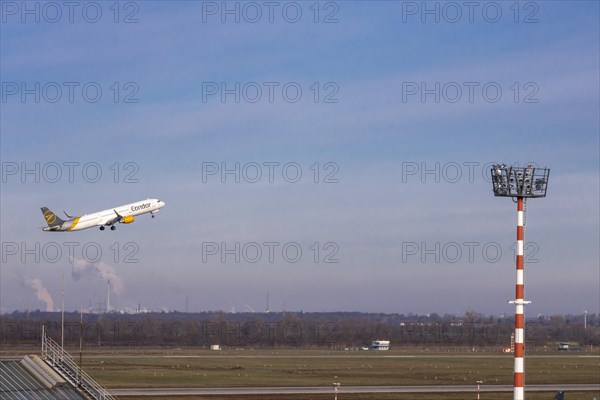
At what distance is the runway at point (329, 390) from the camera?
114875 mm

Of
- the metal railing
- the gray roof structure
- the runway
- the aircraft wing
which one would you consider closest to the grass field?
the runway

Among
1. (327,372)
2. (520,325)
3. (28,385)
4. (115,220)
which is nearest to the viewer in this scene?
(520,325)

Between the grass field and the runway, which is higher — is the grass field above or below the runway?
below

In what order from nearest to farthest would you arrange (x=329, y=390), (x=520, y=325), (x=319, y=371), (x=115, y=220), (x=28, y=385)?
(x=520, y=325) < (x=28, y=385) < (x=329, y=390) < (x=115, y=220) < (x=319, y=371)

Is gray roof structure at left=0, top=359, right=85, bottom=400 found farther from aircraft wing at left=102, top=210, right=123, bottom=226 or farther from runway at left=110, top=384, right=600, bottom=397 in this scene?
aircraft wing at left=102, top=210, right=123, bottom=226

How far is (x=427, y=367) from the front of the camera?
Result: 169 m

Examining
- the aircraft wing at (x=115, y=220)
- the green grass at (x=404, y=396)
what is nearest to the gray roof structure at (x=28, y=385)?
the green grass at (x=404, y=396)

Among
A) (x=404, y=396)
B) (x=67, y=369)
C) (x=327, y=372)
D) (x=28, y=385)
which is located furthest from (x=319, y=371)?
(x=28, y=385)

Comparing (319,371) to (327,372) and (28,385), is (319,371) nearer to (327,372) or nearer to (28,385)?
(327,372)

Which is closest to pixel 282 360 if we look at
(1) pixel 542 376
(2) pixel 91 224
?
(1) pixel 542 376

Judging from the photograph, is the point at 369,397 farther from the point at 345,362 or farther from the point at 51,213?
the point at 345,362

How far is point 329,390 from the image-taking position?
4739 inches

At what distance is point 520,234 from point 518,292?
4.29 m

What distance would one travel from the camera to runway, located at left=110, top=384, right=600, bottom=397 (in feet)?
377
